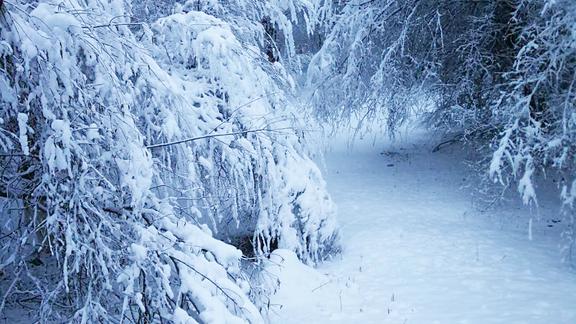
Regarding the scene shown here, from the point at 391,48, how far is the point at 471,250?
410 centimetres

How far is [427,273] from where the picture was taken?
6723 mm

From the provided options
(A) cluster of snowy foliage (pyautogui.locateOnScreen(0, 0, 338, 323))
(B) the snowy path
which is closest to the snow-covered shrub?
(B) the snowy path

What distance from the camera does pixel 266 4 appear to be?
7.30m

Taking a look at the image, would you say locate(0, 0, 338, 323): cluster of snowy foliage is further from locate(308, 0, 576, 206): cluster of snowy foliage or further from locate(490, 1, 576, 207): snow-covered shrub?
locate(308, 0, 576, 206): cluster of snowy foliage

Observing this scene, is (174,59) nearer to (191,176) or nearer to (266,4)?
(191,176)

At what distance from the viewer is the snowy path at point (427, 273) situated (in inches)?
221

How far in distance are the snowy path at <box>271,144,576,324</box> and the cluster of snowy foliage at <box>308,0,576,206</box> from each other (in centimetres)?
119

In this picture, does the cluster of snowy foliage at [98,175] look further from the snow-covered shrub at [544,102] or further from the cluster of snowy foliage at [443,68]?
the cluster of snowy foliage at [443,68]

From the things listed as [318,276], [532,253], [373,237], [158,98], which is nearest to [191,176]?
[158,98]

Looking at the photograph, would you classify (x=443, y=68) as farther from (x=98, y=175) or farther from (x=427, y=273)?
(x=98, y=175)

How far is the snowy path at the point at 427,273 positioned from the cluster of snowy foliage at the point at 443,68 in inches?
46.7

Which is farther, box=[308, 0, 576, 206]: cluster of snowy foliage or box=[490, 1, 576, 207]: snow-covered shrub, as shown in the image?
box=[308, 0, 576, 206]: cluster of snowy foliage

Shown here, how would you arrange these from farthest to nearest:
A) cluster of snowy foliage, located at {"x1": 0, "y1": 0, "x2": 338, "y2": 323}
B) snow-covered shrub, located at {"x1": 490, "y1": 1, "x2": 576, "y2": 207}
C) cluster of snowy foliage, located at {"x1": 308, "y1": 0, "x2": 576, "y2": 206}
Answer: cluster of snowy foliage, located at {"x1": 308, "y1": 0, "x2": 576, "y2": 206}
snow-covered shrub, located at {"x1": 490, "y1": 1, "x2": 576, "y2": 207}
cluster of snowy foliage, located at {"x1": 0, "y1": 0, "x2": 338, "y2": 323}

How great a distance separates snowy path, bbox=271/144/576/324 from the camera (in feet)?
18.4
